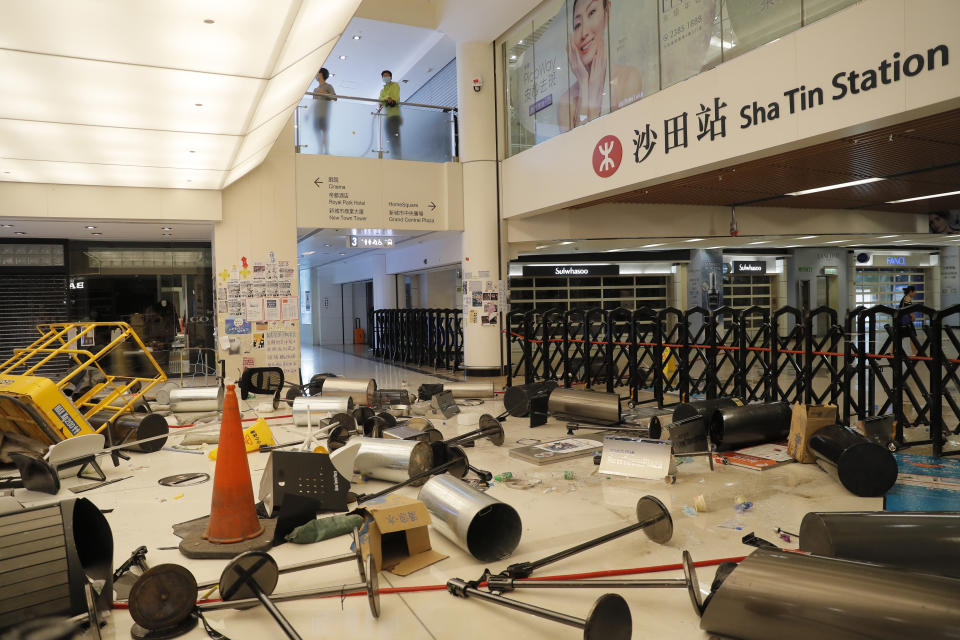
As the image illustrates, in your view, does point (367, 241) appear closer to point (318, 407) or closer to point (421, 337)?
A: point (421, 337)

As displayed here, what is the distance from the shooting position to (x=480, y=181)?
11102 millimetres

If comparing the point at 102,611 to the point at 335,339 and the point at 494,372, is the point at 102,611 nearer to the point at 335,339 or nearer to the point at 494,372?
the point at 494,372

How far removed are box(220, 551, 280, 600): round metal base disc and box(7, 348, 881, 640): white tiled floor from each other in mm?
107

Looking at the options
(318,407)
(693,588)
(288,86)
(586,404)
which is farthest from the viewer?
(318,407)

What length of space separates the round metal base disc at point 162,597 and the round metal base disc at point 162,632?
2 centimetres

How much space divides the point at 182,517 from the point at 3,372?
3336mm

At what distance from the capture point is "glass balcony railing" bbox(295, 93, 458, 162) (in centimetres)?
1030

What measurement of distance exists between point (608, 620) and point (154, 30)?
4.41 meters

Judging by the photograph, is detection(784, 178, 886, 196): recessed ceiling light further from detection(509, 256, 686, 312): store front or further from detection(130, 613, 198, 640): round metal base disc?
detection(130, 613, 198, 640): round metal base disc

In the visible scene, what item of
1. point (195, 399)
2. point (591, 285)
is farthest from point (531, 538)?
point (591, 285)

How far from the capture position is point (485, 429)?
5.54m

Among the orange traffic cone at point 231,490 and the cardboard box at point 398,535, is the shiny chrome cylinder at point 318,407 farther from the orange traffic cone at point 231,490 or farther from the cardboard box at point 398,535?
the cardboard box at point 398,535

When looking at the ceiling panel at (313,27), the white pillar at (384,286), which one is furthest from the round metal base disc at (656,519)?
the white pillar at (384,286)

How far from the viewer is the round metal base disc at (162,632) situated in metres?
2.44
